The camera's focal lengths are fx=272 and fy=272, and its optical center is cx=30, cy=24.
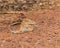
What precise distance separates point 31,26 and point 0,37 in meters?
0.87

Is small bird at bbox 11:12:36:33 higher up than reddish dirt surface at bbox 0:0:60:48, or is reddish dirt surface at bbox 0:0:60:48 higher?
small bird at bbox 11:12:36:33

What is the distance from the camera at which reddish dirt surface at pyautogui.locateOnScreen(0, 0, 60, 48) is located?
5617 mm

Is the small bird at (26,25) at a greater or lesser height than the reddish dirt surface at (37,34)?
greater

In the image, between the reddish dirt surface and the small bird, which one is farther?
the small bird

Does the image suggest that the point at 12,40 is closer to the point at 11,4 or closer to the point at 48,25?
the point at 48,25

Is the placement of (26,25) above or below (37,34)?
above

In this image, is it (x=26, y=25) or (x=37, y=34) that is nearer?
(x=37, y=34)

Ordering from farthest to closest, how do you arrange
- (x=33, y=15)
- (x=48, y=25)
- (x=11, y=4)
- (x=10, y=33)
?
1. (x=11, y=4)
2. (x=33, y=15)
3. (x=48, y=25)
4. (x=10, y=33)

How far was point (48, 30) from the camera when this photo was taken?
6.30 meters

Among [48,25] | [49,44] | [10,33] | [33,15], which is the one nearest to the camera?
[49,44]

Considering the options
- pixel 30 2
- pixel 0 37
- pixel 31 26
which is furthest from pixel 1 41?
pixel 30 2

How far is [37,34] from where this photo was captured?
6.09 metres

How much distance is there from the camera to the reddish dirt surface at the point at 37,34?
5617 mm

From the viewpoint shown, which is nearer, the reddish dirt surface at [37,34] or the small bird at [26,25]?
the reddish dirt surface at [37,34]
